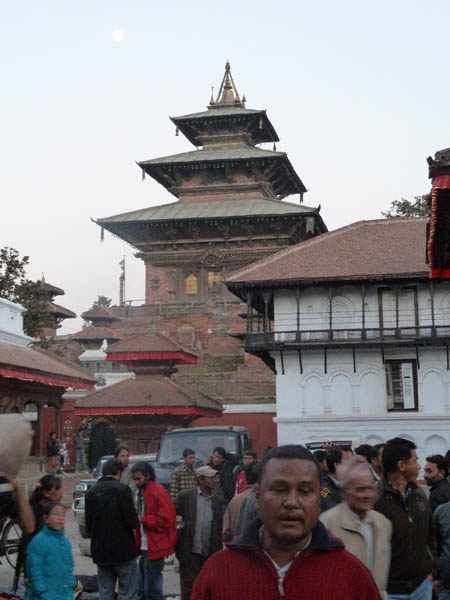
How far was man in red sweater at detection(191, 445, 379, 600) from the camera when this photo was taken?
3.02 metres

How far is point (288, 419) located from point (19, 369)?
35.9 ft

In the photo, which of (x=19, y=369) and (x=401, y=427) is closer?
(x=19, y=369)

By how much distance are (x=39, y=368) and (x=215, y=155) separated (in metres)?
28.7

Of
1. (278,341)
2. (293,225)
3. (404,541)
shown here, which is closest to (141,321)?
(293,225)

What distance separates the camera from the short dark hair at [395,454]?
5742 millimetres

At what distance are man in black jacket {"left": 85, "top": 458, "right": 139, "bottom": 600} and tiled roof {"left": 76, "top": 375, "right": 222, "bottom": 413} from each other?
21.0 meters

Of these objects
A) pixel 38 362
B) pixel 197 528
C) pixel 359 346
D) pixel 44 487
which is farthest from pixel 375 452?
pixel 359 346

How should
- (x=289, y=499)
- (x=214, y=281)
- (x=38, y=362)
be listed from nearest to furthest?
(x=289, y=499) < (x=38, y=362) < (x=214, y=281)

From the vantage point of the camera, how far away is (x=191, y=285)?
156 feet

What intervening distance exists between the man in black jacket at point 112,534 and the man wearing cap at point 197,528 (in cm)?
66

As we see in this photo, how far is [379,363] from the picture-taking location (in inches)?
1180

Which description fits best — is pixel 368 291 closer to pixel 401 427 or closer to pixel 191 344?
pixel 401 427

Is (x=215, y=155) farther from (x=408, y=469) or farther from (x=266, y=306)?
(x=408, y=469)

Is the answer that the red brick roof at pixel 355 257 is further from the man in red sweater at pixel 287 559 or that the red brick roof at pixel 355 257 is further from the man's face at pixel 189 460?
the man in red sweater at pixel 287 559
